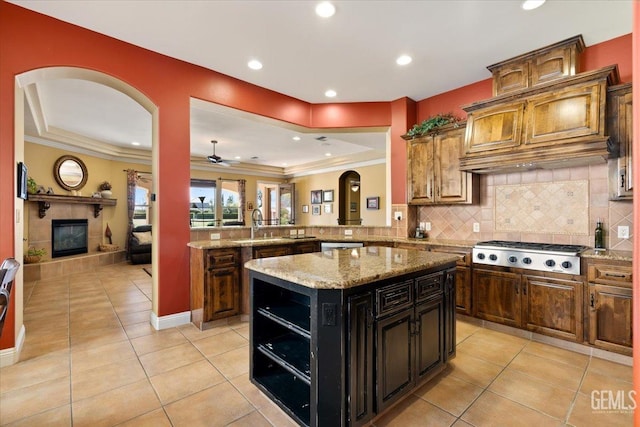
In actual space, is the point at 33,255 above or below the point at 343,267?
below

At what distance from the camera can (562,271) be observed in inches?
106

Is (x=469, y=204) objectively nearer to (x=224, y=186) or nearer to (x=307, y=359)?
(x=307, y=359)

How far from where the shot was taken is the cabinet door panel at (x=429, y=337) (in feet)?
6.60

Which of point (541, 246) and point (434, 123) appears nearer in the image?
point (541, 246)

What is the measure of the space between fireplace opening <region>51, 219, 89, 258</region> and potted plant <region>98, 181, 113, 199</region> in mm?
724

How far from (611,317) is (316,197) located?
8159mm

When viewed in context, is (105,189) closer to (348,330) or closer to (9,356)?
(9,356)

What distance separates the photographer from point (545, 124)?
287 cm

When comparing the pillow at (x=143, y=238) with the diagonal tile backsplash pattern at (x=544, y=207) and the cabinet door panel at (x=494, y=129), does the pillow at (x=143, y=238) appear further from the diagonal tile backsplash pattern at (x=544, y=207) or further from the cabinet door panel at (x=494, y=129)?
the diagonal tile backsplash pattern at (x=544, y=207)

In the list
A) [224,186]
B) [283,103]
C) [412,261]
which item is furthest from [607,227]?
[224,186]

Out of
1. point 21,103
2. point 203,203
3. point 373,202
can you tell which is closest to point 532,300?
point 21,103

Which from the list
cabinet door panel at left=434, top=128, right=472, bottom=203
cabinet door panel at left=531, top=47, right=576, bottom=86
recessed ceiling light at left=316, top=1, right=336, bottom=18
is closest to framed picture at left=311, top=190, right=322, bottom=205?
cabinet door panel at left=434, top=128, right=472, bottom=203

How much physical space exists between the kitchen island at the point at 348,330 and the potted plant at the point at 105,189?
7.05m

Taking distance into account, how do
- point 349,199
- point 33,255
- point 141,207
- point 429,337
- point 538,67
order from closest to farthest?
point 429,337 → point 538,67 → point 33,255 → point 141,207 → point 349,199
